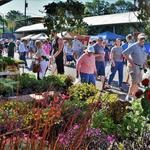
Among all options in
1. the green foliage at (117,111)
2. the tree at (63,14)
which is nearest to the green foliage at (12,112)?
the tree at (63,14)

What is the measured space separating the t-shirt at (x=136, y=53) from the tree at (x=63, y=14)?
456 cm

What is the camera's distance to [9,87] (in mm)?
9758

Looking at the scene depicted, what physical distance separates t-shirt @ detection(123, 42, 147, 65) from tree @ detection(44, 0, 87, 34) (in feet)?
15.0

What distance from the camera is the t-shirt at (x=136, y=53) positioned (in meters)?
9.71

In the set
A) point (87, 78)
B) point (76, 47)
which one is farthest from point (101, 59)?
point (76, 47)

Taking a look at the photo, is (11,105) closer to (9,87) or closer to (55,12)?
(55,12)

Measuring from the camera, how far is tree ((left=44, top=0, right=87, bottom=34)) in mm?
4559

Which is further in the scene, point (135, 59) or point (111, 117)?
point (135, 59)

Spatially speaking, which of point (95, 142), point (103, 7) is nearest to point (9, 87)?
point (95, 142)

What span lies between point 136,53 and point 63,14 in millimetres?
5350

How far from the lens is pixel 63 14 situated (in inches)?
182

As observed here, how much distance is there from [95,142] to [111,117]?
97 centimetres

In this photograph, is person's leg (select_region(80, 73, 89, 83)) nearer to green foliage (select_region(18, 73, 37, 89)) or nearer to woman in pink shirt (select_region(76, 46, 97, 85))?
woman in pink shirt (select_region(76, 46, 97, 85))

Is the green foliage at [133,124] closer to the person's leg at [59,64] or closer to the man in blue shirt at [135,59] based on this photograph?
the man in blue shirt at [135,59]
